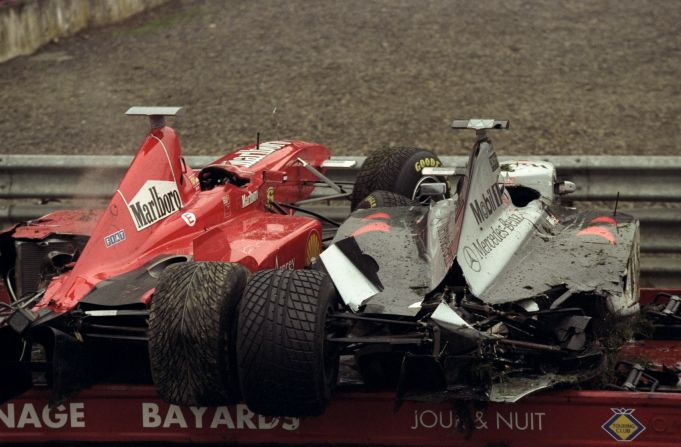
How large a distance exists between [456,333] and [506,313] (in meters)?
0.57

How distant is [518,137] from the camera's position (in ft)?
40.1

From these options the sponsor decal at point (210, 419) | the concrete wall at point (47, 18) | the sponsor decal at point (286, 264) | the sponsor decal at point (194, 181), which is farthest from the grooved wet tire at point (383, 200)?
the concrete wall at point (47, 18)

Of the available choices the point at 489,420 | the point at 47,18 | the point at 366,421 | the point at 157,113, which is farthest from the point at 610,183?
the point at 47,18

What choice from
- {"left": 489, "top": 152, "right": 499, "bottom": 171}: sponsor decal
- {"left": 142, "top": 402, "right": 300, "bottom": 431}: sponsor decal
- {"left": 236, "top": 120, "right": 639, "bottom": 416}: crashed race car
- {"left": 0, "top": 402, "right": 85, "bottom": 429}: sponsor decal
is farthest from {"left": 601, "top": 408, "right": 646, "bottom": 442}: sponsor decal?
{"left": 0, "top": 402, "right": 85, "bottom": 429}: sponsor decal

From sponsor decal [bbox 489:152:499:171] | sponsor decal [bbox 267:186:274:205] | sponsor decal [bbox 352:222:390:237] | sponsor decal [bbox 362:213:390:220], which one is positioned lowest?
sponsor decal [bbox 267:186:274:205]

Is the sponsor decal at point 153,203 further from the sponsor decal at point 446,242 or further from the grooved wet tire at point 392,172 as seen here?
the grooved wet tire at point 392,172

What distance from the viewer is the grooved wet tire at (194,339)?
5.84 meters

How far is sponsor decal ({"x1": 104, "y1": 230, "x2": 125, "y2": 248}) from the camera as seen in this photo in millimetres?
6914

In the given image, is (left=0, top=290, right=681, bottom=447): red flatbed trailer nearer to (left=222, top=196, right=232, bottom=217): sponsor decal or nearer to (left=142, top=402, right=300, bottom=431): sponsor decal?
(left=142, top=402, right=300, bottom=431): sponsor decal

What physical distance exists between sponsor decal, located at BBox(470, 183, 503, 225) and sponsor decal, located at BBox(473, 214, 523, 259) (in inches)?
3.9

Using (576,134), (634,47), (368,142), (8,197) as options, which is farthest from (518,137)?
(8,197)

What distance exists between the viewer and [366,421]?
243 inches

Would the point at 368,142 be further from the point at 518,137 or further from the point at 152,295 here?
the point at 152,295

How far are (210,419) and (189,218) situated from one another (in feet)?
5.34
